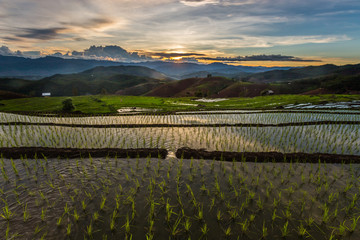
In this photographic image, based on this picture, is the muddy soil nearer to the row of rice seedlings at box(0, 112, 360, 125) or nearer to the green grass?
the row of rice seedlings at box(0, 112, 360, 125)

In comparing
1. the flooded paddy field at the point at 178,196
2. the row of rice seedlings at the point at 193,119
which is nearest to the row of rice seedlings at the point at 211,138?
the flooded paddy field at the point at 178,196

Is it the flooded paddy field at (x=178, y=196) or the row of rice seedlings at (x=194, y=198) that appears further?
the row of rice seedlings at (x=194, y=198)

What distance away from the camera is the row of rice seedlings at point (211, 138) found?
16734mm

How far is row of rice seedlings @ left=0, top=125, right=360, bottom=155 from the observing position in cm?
1673

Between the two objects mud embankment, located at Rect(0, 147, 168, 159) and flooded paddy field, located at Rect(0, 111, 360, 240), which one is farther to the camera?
mud embankment, located at Rect(0, 147, 168, 159)

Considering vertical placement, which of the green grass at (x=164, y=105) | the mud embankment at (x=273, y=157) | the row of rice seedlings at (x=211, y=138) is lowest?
the green grass at (x=164, y=105)

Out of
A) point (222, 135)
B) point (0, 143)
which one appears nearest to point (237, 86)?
point (222, 135)

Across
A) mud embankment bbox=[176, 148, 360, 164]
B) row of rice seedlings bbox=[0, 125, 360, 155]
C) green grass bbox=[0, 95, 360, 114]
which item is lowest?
green grass bbox=[0, 95, 360, 114]

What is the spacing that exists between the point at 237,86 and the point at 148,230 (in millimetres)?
172021

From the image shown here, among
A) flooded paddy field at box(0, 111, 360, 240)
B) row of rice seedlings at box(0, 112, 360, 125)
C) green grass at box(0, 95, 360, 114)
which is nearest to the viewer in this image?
flooded paddy field at box(0, 111, 360, 240)

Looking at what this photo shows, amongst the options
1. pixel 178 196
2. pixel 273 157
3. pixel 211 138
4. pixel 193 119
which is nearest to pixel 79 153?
pixel 178 196

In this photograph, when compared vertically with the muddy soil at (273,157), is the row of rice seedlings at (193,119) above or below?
below

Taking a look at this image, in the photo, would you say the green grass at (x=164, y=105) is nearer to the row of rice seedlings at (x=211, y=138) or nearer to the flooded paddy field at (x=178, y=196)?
the row of rice seedlings at (x=211, y=138)

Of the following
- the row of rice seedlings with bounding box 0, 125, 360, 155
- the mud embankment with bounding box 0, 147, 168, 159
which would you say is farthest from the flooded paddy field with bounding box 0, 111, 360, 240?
the row of rice seedlings with bounding box 0, 125, 360, 155
